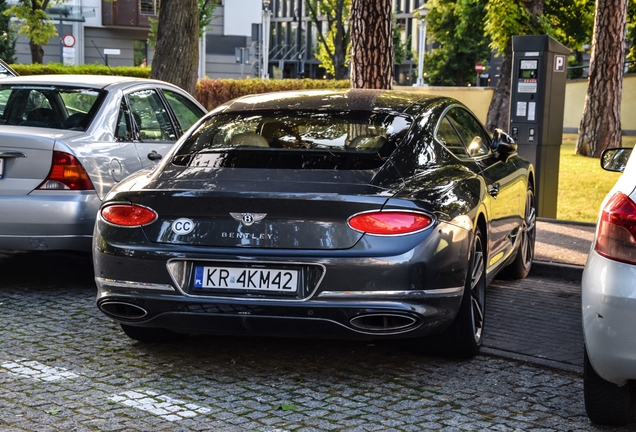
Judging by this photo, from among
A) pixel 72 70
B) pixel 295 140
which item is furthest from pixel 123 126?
pixel 72 70

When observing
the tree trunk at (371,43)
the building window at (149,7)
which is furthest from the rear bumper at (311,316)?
the building window at (149,7)

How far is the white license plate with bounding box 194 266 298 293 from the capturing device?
15.6 feet

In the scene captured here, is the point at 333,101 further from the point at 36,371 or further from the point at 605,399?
the point at 605,399

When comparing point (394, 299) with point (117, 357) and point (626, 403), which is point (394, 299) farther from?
point (117, 357)

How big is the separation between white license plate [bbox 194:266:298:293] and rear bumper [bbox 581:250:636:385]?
1412 mm

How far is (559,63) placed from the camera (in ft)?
36.0

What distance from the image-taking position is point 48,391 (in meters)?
4.86

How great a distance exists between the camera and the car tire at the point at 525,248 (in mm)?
7895

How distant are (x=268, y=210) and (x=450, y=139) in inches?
66.8

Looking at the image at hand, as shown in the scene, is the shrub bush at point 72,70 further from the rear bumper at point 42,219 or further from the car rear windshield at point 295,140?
the car rear windshield at point 295,140

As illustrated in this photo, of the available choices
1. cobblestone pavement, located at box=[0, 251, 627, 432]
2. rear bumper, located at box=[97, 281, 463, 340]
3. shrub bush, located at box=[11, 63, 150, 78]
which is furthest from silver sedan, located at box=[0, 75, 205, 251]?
shrub bush, located at box=[11, 63, 150, 78]

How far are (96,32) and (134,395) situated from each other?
50.5 metres

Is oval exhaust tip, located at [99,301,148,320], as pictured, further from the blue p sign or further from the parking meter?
the blue p sign

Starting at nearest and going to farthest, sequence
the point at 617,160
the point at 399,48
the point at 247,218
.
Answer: the point at 247,218 < the point at 617,160 < the point at 399,48
